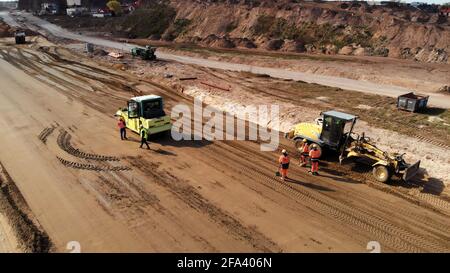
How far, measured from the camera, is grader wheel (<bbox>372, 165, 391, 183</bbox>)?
14.6 metres

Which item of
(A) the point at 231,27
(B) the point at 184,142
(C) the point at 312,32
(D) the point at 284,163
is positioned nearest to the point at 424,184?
(D) the point at 284,163

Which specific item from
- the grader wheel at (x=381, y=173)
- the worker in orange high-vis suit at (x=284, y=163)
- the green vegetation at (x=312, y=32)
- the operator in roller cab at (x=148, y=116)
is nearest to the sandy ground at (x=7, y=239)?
the operator in roller cab at (x=148, y=116)

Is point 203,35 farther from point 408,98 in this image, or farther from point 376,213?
point 376,213

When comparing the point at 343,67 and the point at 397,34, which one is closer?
the point at 343,67

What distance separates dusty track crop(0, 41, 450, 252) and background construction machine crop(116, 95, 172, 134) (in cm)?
84

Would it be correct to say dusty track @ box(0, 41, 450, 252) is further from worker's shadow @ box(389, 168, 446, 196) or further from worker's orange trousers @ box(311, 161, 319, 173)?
worker's shadow @ box(389, 168, 446, 196)

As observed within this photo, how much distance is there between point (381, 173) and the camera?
48.8ft

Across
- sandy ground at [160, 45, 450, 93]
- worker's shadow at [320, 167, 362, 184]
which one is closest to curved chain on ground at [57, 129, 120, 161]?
worker's shadow at [320, 167, 362, 184]

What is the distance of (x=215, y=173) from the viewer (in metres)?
15.5

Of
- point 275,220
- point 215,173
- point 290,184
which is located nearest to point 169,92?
point 215,173

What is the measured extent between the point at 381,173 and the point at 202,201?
24.4ft

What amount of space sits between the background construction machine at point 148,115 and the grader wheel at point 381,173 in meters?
10.1
